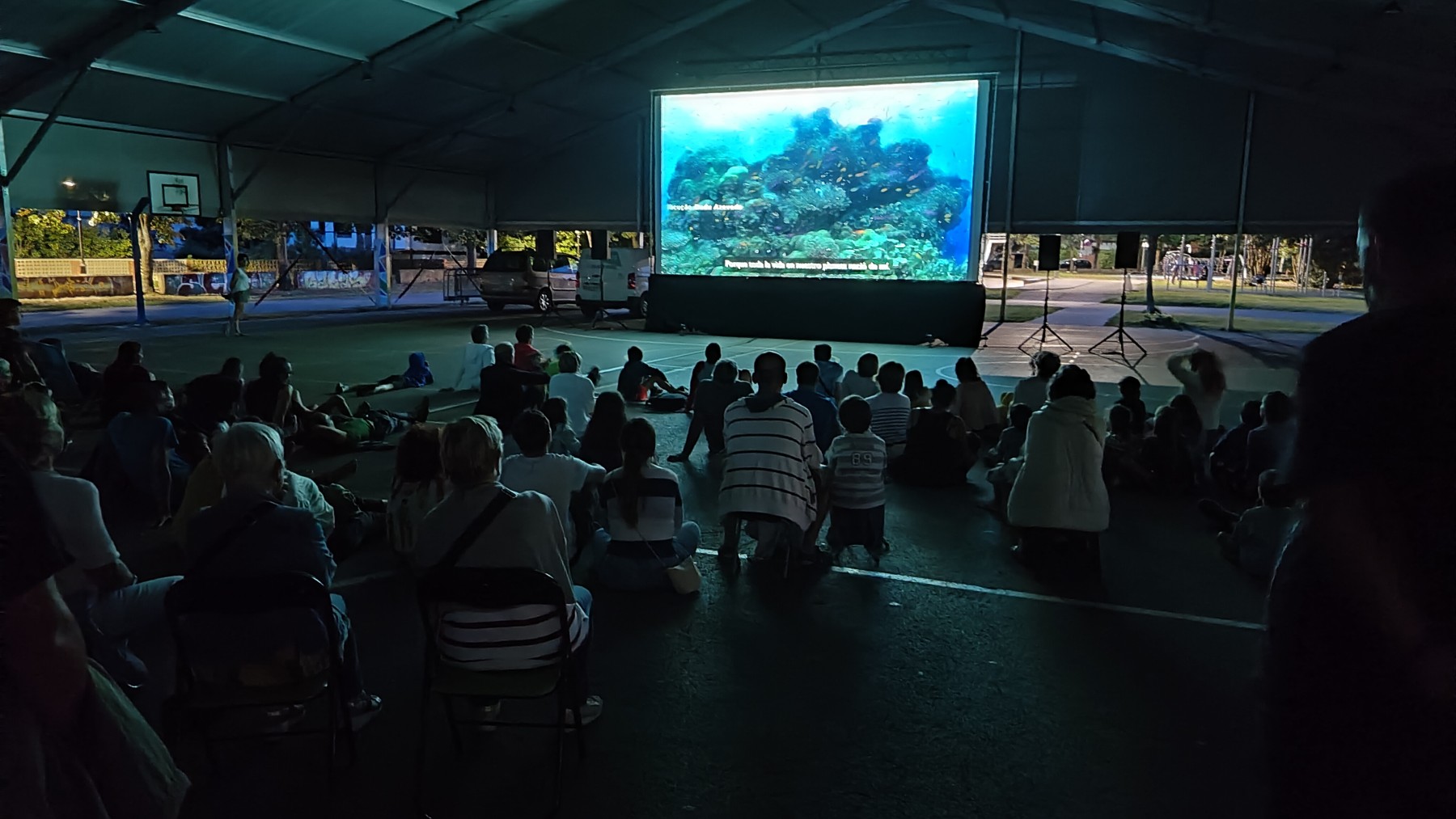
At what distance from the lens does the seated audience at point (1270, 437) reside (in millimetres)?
5918

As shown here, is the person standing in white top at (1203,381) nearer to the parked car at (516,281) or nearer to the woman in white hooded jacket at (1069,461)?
the woman in white hooded jacket at (1069,461)

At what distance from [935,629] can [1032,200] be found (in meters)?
18.1

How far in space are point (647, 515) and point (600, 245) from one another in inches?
916

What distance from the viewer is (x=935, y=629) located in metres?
4.26

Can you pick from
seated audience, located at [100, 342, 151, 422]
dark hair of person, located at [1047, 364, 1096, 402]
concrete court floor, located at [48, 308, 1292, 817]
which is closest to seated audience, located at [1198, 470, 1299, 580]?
concrete court floor, located at [48, 308, 1292, 817]

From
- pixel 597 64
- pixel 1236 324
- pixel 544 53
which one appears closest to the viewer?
pixel 544 53

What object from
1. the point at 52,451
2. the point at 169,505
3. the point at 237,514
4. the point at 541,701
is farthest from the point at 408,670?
the point at 169,505

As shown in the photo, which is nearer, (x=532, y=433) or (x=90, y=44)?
(x=532, y=433)

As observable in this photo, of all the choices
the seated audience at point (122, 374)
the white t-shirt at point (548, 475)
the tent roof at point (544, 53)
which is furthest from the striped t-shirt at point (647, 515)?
the tent roof at point (544, 53)

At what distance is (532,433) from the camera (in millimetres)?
4320

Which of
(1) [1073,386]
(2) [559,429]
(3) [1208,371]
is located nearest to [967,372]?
(3) [1208,371]

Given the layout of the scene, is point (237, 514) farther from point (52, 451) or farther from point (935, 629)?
point (935, 629)

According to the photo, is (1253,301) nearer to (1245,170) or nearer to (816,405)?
(1245,170)

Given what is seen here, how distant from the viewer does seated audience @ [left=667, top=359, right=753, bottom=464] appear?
764cm
